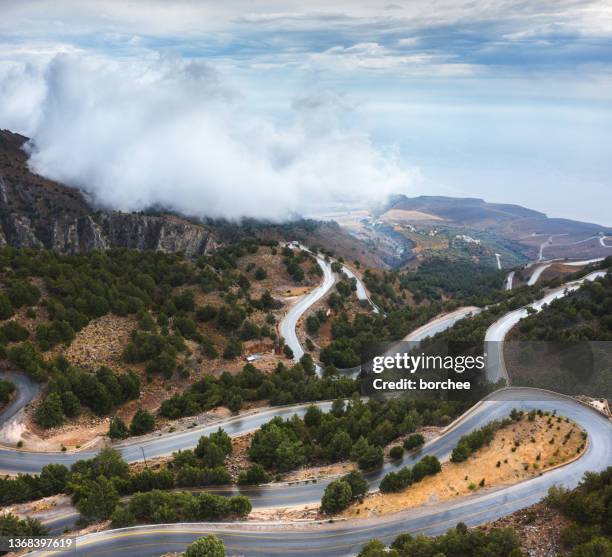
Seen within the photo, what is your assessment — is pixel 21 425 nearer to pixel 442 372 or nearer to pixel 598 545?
pixel 442 372

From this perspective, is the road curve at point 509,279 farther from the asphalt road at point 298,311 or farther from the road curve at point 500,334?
the asphalt road at point 298,311

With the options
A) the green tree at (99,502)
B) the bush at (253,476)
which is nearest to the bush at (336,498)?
the bush at (253,476)

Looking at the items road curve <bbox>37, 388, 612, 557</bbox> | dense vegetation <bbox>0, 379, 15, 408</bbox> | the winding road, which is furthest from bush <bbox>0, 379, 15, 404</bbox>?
road curve <bbox>37, 388, 612, 557</bbox>

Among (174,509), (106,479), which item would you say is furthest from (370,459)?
(106,479)

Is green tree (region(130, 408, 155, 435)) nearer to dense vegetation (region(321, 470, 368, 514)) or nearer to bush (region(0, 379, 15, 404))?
bush (region(0, 379, 15, 404))

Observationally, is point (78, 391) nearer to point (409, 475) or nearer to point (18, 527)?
point (18, 527)
